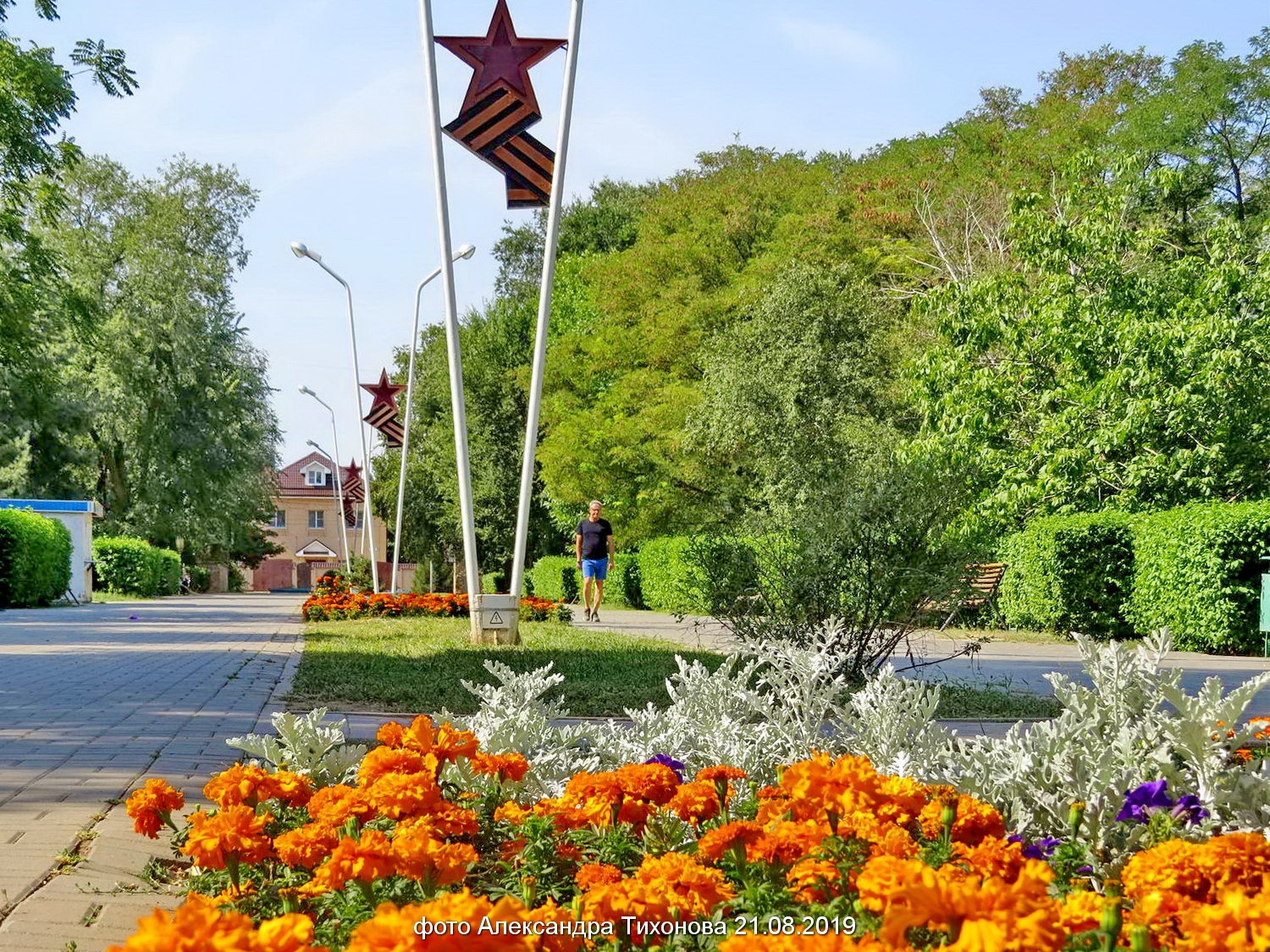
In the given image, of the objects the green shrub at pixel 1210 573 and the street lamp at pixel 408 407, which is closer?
the green shrub at pixel 1210 573

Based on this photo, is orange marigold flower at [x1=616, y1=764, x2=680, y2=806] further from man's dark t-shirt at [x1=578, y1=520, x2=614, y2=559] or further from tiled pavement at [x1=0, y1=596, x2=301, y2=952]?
man's dark t-shirt at [x1=578, y1=520, x2=614, y2=559]

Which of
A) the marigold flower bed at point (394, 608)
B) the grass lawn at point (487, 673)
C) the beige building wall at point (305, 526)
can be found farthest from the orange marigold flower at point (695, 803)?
the beige building wall at point (305, 526)

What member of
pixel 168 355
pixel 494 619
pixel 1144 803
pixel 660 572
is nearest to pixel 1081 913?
pixel 1144 803

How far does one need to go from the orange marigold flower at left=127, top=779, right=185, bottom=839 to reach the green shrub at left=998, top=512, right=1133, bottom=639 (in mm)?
16086

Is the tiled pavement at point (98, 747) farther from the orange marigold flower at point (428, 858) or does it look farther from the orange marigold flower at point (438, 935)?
the orange marigold flower at point (438, 935)

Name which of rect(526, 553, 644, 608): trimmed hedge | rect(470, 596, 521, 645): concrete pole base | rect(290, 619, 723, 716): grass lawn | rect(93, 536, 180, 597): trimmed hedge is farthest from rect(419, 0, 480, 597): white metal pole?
rect(93, 536, 180, 597): trimmed hedge

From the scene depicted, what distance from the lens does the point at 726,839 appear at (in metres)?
2.79

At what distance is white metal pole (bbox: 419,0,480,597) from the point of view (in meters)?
12.6

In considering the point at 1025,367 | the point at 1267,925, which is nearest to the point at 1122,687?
the point at 1267,925

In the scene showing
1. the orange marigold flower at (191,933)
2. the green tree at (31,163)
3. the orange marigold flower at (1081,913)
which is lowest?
the orange marigold flower at (1081,913)

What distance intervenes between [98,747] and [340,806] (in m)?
3.68

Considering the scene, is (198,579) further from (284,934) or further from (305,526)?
(284,934)

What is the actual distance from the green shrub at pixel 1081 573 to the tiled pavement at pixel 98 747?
35.6ft

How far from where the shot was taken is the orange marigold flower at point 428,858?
8.43ft
